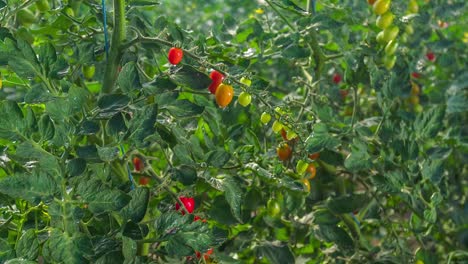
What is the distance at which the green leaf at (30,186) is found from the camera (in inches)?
35.4

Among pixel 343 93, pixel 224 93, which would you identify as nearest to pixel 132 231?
pixel 224 93

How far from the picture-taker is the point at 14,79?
132 centimetres

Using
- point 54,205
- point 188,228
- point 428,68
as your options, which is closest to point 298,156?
point 188,228

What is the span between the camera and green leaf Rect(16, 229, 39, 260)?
0.94 metres

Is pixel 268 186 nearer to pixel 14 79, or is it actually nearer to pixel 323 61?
pixel 323 61

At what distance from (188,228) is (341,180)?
32.1 inches

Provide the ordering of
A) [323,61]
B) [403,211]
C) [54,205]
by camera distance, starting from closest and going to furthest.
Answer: [54,205]
[323,61]
[403,211]

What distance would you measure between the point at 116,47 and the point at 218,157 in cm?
24

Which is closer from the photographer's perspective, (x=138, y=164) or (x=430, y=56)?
(x=138, y=164)

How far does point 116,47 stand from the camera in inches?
44.9

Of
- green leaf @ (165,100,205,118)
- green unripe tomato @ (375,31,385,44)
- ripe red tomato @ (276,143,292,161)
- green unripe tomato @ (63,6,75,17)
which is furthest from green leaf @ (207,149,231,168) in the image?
green unripe tomato @ (375,31,385,44)

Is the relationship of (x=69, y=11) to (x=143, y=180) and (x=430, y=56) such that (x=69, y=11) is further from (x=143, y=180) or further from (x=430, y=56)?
(x=430, y=56)

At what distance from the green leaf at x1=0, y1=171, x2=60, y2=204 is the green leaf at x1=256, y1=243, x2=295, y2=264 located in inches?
23.2

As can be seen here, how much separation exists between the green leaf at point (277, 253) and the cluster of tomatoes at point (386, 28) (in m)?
0.46
